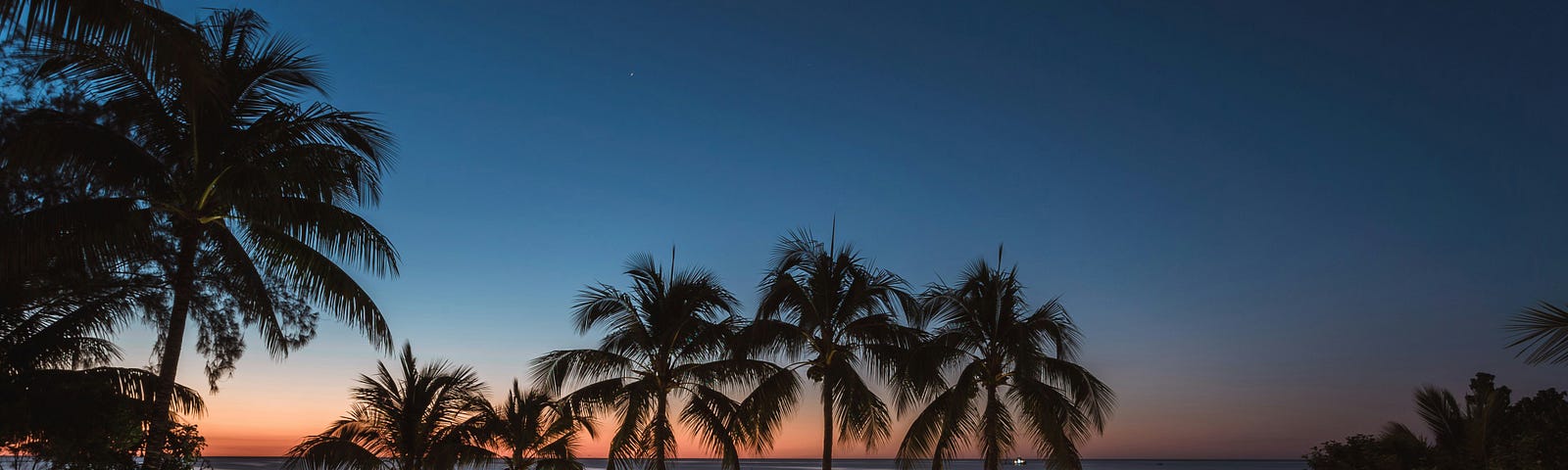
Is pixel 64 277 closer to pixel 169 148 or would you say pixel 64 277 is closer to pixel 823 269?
pixel 169 148

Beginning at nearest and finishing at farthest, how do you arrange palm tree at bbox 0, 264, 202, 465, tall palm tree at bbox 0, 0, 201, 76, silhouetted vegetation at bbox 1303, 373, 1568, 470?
tall palm tree at bbox 0, 0, 201, 76 < palm tree at bbox 0, 264, 202, 465 < silhouetted vegetation at bbox 1303, 373, 1568, 470

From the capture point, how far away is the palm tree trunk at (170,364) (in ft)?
38.8

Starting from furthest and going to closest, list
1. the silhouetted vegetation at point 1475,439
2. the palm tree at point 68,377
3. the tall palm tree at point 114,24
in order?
the silhouetted vegetation at point 1475,439 → the palm tree at point 68,377 → the tall palm tree at point 114,24

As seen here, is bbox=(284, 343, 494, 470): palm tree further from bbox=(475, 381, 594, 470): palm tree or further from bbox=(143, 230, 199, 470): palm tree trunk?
bbox=(143, 230, 199, 470): palm tree trunk

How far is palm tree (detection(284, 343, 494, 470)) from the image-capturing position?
18828 mm

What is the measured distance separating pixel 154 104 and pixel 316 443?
7048mm

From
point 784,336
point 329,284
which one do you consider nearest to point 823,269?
point 784,336

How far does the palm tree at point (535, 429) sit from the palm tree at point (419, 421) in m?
0.37

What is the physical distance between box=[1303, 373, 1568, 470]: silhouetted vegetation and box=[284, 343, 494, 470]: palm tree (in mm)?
17585

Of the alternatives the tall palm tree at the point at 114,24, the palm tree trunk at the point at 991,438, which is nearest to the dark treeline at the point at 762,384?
the palm tree trunk at the point at 991,438

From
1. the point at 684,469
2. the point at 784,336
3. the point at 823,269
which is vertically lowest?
the point at 684,469

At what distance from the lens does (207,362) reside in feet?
54.0

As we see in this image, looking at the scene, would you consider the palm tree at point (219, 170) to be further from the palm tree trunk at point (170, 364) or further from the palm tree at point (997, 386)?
the palm tree at point (997, 386)

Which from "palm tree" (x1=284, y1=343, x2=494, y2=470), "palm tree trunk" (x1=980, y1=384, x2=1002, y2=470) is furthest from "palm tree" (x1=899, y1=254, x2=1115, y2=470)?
"palm tree" (x1=284, y1=343, x2=494, y2=470)
